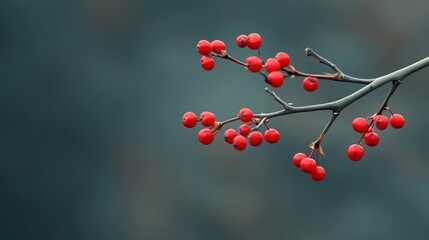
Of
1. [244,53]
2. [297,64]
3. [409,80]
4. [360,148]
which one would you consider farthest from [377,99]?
[360,148]

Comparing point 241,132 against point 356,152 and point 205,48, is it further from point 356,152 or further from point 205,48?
point 356,152

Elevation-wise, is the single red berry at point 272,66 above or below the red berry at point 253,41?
below

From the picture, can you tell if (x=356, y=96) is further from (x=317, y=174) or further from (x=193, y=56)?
(x=193, y=56)

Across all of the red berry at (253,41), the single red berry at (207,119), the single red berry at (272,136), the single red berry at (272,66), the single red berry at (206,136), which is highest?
the red berry at (253,41)

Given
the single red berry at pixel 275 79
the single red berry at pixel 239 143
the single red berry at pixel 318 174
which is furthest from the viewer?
the single red berry at pixel 318 174

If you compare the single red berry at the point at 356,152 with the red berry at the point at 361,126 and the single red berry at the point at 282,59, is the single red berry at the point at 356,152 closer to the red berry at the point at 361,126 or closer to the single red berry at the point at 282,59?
the red berry at the point at 361,126

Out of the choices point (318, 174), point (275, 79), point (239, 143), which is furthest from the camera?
point (318, 174)

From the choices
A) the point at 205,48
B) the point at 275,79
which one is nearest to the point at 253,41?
the point at 205,48

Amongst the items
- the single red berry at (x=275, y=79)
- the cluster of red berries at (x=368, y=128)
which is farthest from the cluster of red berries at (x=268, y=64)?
the cluster of red berries at (x=368, y=128)

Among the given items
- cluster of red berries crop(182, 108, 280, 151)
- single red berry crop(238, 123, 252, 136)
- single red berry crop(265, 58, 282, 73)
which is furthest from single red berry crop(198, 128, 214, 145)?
single red berry crop(265, 58, 282, 73)
